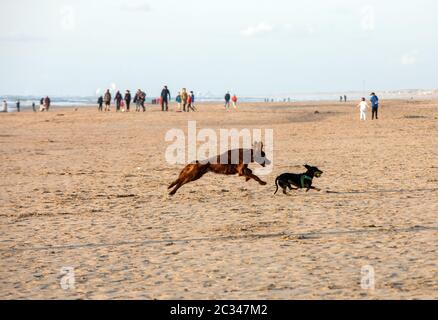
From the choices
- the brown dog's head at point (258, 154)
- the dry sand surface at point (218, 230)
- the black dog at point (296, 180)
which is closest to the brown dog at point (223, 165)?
the brown dog's head at point (258, 154)

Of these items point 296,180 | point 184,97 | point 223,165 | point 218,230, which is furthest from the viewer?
point 184,97

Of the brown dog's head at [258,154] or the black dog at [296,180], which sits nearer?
the black dog at [296,180]

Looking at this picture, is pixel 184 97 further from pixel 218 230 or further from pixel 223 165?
pixel 218 230

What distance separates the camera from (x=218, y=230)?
10281mm

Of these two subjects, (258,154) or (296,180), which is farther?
(258,154)

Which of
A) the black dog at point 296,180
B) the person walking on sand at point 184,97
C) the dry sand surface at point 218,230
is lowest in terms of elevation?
the dry sand surface at point 218,230

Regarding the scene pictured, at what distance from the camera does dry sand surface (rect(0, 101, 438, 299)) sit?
746cm

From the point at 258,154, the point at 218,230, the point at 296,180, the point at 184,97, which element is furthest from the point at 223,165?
the point at 184,97

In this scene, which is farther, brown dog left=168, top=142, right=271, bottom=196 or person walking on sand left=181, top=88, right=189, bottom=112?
person walking on sand left=181, top=88, right=189, bottom=112

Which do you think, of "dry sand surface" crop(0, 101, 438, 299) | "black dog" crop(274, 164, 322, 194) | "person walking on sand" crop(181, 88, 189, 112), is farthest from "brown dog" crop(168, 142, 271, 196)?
"person walking on sand" crop(181, 88, 189, 112)

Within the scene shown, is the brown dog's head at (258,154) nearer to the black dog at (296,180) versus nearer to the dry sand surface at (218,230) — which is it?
the black dog at (296,180)

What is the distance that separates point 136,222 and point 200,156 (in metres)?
12.0

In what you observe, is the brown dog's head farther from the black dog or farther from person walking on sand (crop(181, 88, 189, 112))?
person walking on sand (crop(181, 88, 189, 112))

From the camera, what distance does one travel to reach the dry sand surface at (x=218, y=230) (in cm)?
746
